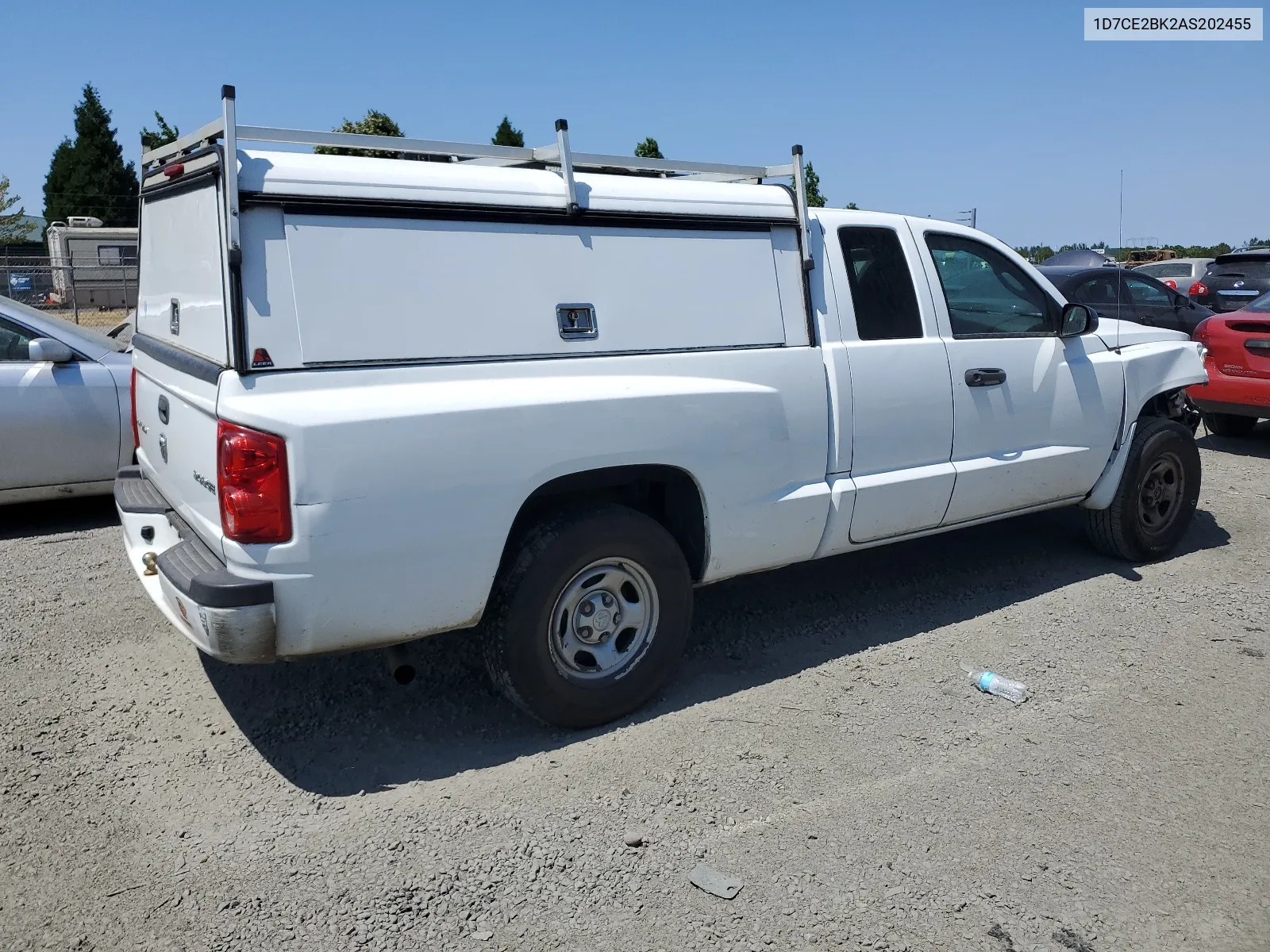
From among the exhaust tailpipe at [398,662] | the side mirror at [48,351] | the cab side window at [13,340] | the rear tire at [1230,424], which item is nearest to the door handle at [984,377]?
the exhaust tailpipe at [398,662]

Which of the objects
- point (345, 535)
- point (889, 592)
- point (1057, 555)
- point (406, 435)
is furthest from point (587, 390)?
point (1057, 555)

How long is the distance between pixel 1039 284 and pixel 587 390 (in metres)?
3.06

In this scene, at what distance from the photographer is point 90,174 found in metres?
43.3

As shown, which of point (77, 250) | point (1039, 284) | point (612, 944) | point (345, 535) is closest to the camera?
point (612, 944)

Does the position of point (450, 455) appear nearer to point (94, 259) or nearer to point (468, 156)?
point (468, 156)

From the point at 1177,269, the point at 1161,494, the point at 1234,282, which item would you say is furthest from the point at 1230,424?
the point at 1177,269

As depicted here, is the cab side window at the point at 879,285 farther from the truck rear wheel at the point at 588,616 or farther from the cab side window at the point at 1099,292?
the cab side window at the point at 1099,292

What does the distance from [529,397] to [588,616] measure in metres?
0.96

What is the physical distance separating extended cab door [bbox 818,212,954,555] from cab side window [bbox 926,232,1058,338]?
0.22 m

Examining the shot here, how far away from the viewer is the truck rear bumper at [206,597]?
10.8 feet

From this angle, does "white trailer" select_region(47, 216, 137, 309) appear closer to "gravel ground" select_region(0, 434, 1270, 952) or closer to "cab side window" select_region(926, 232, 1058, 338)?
"gravel ground" select_region(0, 434, 1270, 952)

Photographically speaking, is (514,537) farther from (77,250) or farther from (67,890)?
(77,250)

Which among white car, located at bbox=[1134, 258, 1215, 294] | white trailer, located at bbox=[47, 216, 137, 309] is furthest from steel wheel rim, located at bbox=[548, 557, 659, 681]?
white trailer, located at bbox=[47, 216, 137, 309]

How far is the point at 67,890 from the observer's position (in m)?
3.10
